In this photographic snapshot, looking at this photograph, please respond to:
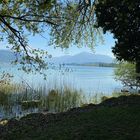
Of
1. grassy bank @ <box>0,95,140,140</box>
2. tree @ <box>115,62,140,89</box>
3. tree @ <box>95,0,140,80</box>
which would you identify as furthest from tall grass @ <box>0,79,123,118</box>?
tree @ <box>115,62,140,89</box>

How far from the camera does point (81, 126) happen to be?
10.2 metres

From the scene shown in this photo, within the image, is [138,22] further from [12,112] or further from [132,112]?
[12,112]

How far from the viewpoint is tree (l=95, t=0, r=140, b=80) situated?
14.7m

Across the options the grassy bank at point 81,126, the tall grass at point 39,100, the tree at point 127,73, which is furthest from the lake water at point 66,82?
the grassy bank at point 81,126

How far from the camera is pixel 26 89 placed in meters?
21.3

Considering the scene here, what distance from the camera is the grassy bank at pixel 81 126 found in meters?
9.15

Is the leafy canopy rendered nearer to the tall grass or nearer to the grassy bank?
the grassy bank

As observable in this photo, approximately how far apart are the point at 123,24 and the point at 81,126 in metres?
5.89

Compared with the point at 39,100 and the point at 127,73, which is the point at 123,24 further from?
the point at 127,73

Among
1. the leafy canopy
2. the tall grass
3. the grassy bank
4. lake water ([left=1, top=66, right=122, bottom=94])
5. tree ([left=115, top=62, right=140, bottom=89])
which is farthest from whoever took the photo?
tree ([left=115, top=62, right=140, bottom=89])

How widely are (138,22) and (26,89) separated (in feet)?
28.6

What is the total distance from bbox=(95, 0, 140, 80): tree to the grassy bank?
264 cm

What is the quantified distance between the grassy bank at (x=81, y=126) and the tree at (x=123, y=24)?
2638 millimetres

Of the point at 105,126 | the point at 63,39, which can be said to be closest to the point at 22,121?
the point at 105,126
